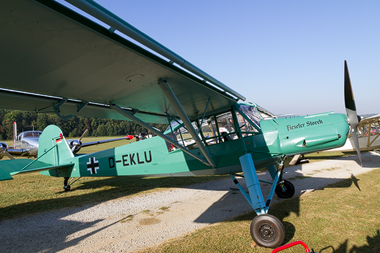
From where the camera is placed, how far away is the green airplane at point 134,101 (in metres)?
1.94

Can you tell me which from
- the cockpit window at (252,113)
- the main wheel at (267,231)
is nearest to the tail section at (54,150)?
the cockpit window at (252,113)

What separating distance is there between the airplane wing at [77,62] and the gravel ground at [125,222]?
2.40 metres

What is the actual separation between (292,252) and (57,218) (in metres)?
5.03

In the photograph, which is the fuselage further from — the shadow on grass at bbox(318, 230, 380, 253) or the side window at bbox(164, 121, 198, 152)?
the shadow on grass at bbox(318, 230, 380, 253)

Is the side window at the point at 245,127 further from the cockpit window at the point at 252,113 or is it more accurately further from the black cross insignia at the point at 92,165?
the black cross insignia at the point at 92,165

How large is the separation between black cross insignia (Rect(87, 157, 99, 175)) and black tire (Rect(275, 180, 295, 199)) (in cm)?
585

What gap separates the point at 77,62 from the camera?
246 centimetres

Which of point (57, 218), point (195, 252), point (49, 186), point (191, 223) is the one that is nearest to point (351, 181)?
point (191, 223)

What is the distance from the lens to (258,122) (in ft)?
17.4

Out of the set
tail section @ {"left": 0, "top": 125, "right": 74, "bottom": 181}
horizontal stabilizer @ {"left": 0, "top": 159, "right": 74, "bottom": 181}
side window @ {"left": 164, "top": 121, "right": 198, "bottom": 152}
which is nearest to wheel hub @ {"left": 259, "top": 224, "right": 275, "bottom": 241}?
side window @ {"left": 164, "top": 121, "right": 198, "bottom": 152}

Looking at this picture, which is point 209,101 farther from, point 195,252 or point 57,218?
point 57,218

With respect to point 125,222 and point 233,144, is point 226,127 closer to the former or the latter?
point 233,144

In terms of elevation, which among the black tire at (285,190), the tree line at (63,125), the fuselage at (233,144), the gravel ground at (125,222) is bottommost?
the black tire at (285,190)

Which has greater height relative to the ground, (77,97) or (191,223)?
(77,97)
